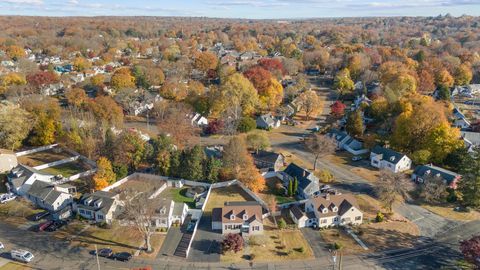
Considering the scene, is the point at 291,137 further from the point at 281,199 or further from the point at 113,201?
the point at 113,201

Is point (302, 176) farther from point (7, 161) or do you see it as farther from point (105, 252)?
point (7, 161)

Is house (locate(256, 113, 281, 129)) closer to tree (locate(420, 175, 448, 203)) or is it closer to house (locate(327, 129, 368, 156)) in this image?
house (locate(327, 129, 368, 156))

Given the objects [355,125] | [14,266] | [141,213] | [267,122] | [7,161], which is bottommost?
[14,266]

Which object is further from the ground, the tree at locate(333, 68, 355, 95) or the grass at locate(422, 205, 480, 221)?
the tree at locate(333, 68, 355, 95)

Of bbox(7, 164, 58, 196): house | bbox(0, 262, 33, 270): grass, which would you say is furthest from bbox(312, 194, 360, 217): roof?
bbox(7, 164, 58, 196): house

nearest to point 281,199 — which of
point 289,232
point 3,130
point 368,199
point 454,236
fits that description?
point 289,232

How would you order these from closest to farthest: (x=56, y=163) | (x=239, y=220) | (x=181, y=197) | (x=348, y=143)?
(x=239, y=220) < (x=181, y=197) < (x=56, y=163) < (x=348, y=143)

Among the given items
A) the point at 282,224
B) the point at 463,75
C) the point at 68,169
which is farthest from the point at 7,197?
the point at 463,75
